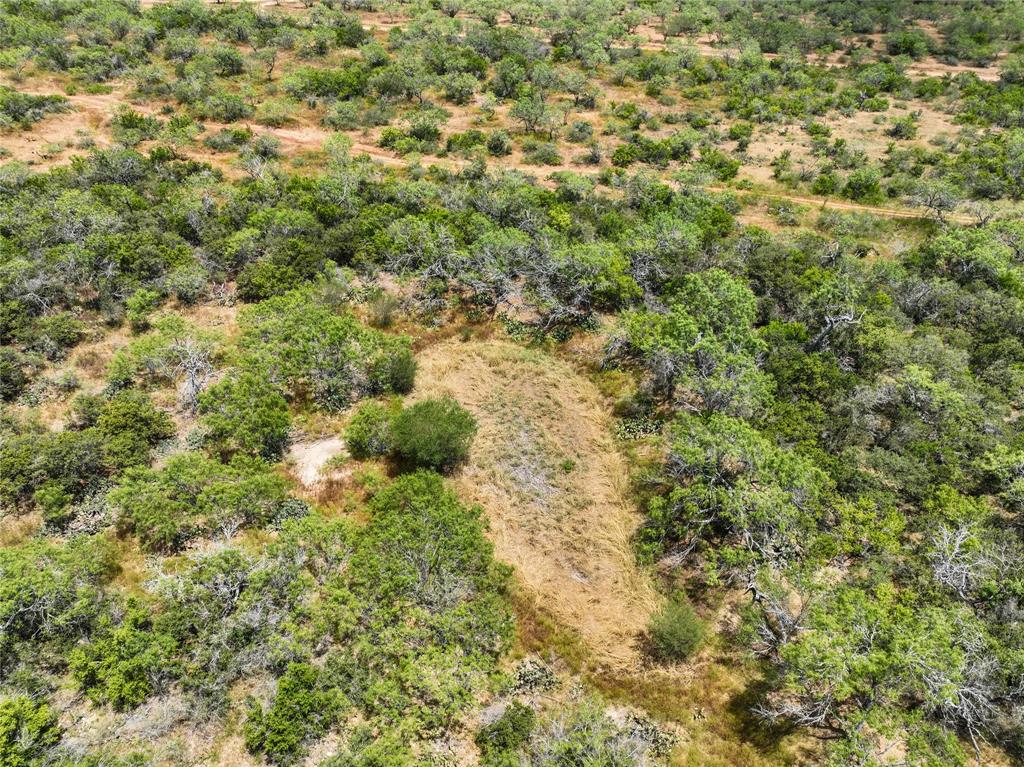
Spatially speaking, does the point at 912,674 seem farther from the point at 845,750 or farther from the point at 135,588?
the point at 135,588

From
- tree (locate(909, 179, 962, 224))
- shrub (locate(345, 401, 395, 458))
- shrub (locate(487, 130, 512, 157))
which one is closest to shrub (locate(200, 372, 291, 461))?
shrub (locate(345, 401, 395, 458))

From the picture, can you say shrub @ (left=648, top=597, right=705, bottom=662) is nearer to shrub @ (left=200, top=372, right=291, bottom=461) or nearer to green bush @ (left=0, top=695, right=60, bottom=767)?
shrub @ (left=200, top=372, right=291, bottom=461)

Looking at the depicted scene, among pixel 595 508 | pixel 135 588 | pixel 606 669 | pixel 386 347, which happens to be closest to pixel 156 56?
pixel 386 347

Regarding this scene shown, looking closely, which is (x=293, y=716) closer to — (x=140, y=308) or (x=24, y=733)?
(x=24, y=733)

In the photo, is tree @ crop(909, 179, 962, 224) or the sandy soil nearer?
the sandy soil

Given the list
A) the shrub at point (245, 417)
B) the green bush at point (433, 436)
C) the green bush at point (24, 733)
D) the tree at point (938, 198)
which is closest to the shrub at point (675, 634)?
the green bush at point (433, 436)
